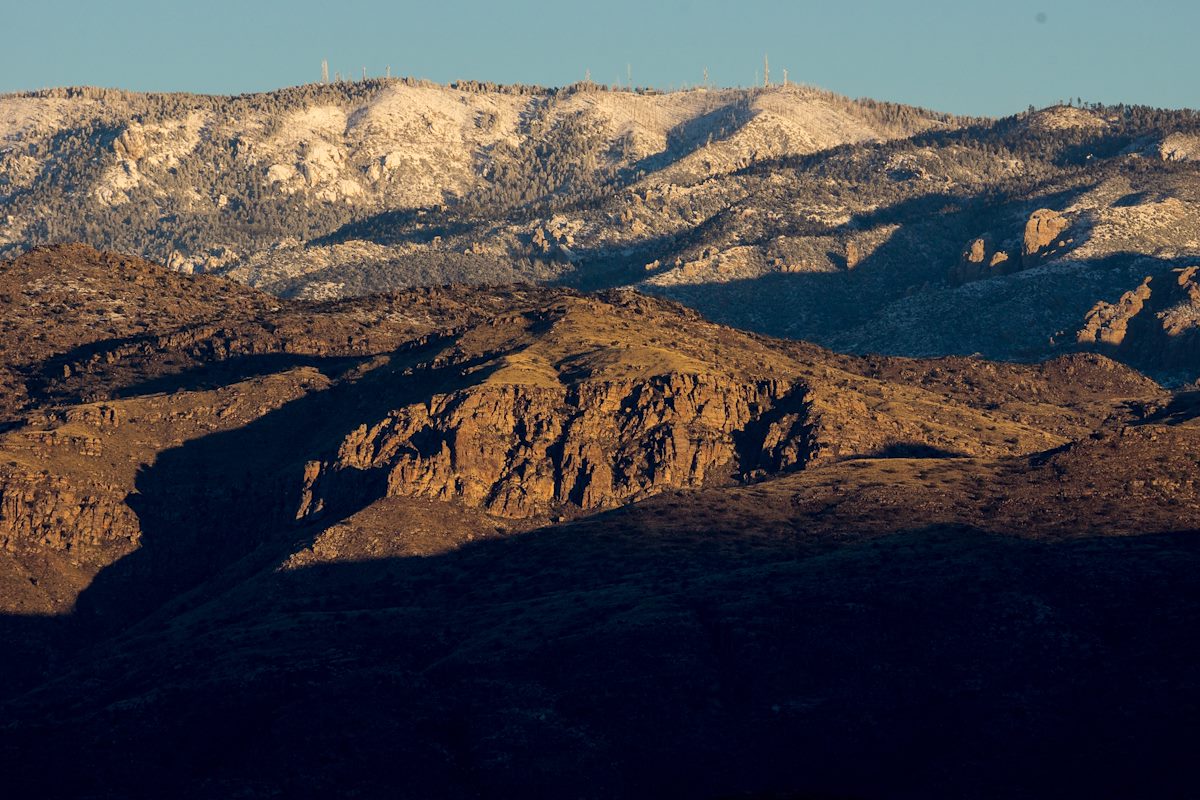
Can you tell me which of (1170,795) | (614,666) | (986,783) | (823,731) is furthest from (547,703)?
(1170,795)

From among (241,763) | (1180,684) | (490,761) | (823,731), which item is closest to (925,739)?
(823,731)

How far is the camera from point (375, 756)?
184875mm

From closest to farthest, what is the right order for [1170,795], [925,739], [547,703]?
1. [1170,795]
2. [925,739]
3. [547,703]

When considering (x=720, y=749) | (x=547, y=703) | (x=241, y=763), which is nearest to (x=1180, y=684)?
(x=720, y=749)

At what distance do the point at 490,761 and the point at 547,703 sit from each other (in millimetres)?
10192

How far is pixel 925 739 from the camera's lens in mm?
181000

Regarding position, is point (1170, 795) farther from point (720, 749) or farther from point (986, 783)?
point (720, 749)

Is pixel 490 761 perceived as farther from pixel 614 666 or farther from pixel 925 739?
pixel 925 739

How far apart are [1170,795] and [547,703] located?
48245 mm

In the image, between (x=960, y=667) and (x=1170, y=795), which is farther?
(x=960, y=667)

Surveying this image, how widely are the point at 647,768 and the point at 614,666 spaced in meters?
16.9

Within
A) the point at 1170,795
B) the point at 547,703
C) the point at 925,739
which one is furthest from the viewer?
the point at 547,703

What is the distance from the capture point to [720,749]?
603 feet

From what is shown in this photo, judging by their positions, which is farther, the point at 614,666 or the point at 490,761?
the point at 614,666
